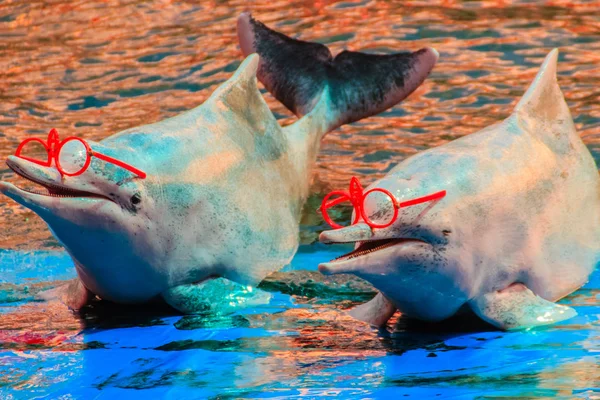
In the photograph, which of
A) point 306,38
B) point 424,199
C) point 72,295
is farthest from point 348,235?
point 306,38

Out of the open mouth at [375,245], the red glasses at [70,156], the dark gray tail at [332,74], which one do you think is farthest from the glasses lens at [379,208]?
the dark gray tail at [332,74]

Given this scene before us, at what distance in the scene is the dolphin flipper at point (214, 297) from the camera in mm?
6027

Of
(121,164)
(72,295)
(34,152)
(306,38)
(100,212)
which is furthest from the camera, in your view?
(306,38)

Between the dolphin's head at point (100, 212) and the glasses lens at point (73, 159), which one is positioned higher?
the glasses lens at point (73, 159)

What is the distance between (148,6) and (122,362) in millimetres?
10621

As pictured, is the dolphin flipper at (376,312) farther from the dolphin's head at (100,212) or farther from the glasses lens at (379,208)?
the dolphin's head at (100,212)

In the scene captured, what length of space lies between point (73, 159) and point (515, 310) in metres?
2.40

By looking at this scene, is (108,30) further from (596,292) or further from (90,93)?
(596,292)

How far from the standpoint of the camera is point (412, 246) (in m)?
5.01

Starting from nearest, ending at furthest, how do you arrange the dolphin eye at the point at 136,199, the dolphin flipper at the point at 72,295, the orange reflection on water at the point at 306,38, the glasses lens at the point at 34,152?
the dolphin eye at the point at 136,199 < the dolphin flipper at the point at 72,295 < the glasses lens at the point at 34,152 < the orange reflection on water at the point at 306,38

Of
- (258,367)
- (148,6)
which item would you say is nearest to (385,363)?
(258,367)

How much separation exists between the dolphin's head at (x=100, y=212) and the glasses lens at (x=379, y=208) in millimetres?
1392

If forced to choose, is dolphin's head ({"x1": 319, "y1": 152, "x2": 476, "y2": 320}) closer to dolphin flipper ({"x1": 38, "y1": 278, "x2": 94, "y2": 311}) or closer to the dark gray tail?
dolphin flipper ({"x1": 38, "y1": 278, "x2": 94, "y2": 311})

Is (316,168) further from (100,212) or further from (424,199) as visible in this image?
(424,199)
